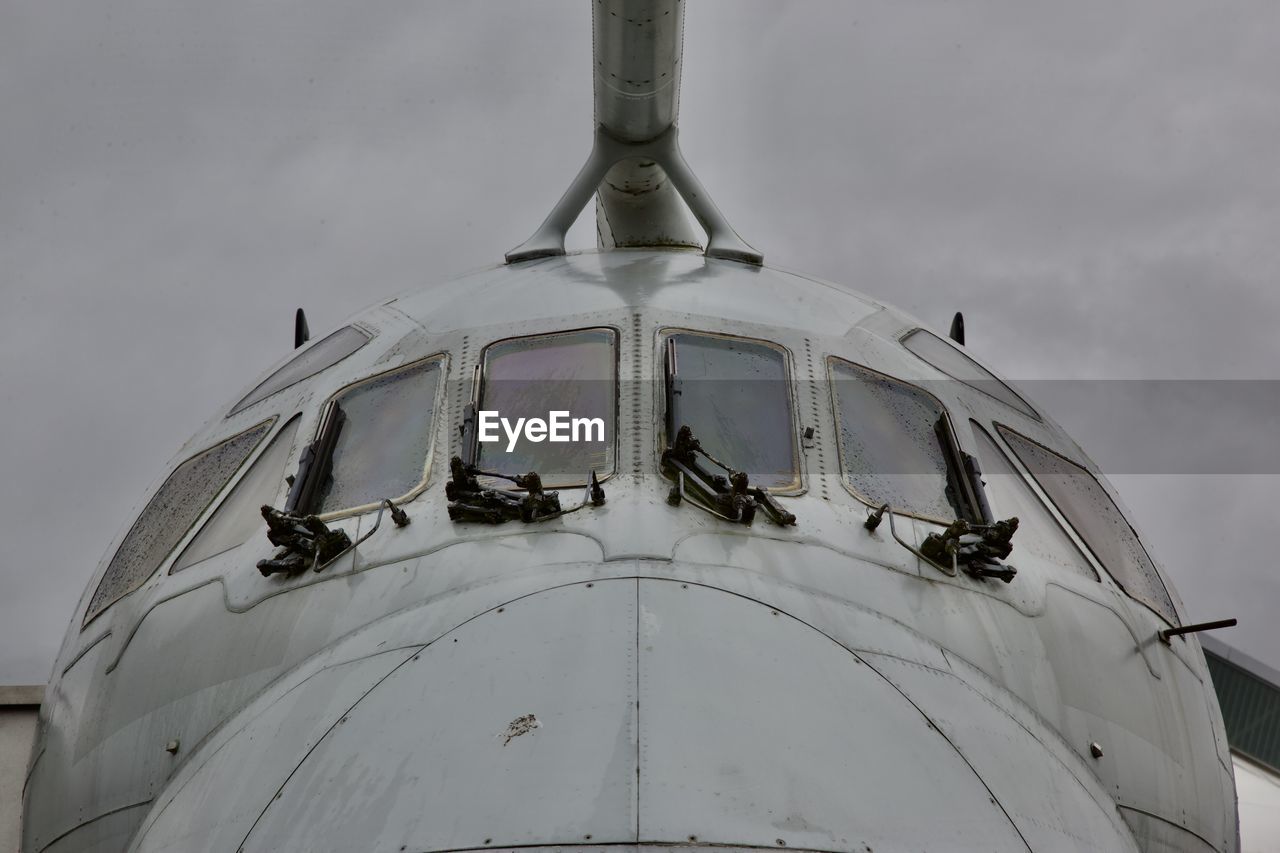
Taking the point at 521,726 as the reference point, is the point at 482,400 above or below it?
above

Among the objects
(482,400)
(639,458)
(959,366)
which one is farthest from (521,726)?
(959,366)

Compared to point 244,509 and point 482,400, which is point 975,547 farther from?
point 244,509

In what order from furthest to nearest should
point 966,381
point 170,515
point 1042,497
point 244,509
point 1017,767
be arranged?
1. point 966,381
2. point 170,515
3. point 1042,497
4. point 244,509
5. point 1017,767

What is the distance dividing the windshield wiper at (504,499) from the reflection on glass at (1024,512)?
198 centimetres

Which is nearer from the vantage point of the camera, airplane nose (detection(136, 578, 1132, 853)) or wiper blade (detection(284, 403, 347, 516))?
airplane nose (detection(136, 578, 1132, 853))

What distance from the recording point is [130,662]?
6.18 metres

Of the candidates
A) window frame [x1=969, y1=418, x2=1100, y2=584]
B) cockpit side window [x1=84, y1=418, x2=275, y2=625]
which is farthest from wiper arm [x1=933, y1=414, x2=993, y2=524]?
cockpit side window [x1=84, y1=418, x2=275, y2=625]

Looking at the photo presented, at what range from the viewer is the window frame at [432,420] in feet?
19.2

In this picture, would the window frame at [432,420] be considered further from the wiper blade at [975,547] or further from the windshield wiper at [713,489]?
the wiper blade at [975,547]

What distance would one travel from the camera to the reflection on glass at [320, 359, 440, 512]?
600 centimetres

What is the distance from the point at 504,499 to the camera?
17.7 feet

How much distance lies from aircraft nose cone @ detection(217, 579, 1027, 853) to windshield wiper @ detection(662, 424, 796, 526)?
0.65 meters

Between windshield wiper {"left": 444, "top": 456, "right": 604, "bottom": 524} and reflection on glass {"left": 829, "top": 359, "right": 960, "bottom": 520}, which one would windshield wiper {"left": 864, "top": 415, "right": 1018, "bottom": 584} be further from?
windshield wiper {"left": 444, "top": 456, "right": 604, "bottom": 524}
